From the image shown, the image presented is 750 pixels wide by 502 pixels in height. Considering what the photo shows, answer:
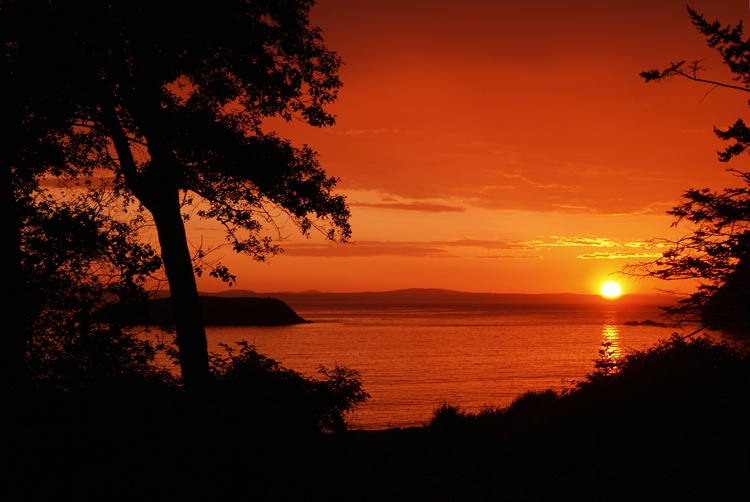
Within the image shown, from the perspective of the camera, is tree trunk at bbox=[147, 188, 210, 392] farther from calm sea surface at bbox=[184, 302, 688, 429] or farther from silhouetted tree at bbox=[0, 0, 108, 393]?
calm sea surface at bbox=[184, 302, 688, 429]

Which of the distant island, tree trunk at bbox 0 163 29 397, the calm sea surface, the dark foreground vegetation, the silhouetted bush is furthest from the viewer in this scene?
the distant island

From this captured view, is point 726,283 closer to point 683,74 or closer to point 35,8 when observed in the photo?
point 683,74

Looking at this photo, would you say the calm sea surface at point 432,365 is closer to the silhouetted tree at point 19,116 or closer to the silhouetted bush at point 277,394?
the silhouetted bush at point 277,394

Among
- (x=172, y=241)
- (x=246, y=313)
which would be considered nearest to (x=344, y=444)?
(x=172, y=241)

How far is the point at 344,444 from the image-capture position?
14.1 meters

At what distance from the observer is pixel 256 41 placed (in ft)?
50.0

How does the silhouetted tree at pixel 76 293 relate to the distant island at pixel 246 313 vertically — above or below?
above

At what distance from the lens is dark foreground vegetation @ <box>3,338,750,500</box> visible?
9977 millimetres

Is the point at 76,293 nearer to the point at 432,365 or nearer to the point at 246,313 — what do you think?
the point at 432,365

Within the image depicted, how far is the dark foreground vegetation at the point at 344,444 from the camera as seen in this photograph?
998cm

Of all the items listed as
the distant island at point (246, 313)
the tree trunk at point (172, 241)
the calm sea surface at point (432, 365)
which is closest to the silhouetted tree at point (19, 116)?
the tree trunk at point (172, 241)

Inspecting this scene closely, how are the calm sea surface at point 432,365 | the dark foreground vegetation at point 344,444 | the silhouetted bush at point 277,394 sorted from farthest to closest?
1. the calm sea surface at point 432,365
2. the silhouetted bush at point 277,394
3. the dark foreground vegetation at point 344,444

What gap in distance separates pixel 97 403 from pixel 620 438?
34.4ft

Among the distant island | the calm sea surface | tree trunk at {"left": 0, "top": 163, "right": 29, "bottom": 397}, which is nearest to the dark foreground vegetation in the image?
tree trunk at {"left": 0, "top": 163, "right": 29, "bottom": 397}
